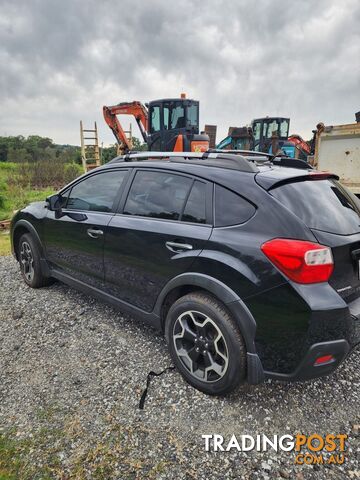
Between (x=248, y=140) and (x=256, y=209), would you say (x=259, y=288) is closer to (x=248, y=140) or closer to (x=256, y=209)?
(x=256, y=209)

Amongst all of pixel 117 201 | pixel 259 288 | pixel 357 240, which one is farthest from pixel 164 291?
pixel 357 240

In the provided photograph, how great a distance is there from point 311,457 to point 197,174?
6.61 feet

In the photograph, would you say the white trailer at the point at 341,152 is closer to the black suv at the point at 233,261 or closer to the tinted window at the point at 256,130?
the black suv at the point at 233,261

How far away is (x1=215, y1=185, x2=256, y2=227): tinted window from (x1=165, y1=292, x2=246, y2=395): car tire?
549mm

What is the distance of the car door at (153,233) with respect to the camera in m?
2.44

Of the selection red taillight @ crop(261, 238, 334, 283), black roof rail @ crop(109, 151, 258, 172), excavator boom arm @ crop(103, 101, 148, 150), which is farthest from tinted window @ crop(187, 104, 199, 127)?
red taillight @ crop(261, 238, 334, 283)

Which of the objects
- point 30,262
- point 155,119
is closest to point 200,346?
point 30,262

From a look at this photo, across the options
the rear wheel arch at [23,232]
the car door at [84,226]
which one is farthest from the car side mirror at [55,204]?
the rear wheel arch at [23,232]

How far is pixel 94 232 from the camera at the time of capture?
10.5 ft

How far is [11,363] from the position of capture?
9.41 ft

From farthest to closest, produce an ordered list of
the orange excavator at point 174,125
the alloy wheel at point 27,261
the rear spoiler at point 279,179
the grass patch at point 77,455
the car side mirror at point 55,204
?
1. the orange excavator at point 174,125
2. the alloy wheel at point 27,261
3. the car side mirror at point 55,204
4. the rear spoiler at point 279,179
5. the grass patch at point 77,455

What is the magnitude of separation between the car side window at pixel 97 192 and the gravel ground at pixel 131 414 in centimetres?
127

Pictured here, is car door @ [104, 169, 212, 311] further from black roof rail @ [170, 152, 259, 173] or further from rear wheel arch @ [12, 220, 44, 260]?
rear wheel arch @ [12, 220, 44, 260]

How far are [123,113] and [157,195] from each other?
12771 millimetres
